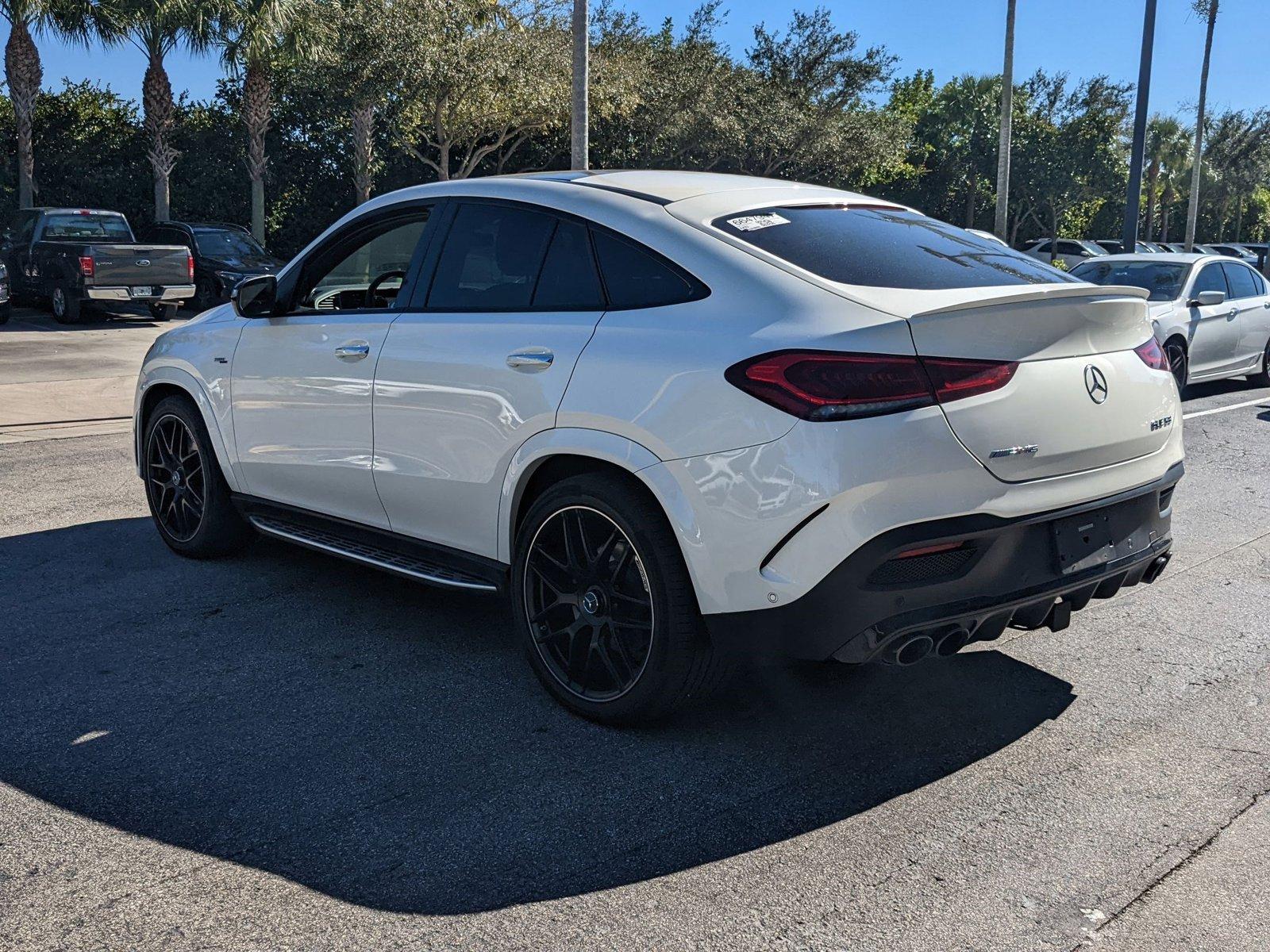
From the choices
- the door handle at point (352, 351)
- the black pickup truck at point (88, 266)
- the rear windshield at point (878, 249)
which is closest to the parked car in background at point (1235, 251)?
the black pickup truck at point (88, 266)

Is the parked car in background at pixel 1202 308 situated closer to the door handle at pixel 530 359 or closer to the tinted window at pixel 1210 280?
the tinted window at pixel 1210 280

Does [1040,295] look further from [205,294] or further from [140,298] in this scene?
[205,294]

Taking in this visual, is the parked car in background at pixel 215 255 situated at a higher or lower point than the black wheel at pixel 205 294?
higher

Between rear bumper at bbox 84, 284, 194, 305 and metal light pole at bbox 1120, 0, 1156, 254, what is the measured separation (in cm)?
1693

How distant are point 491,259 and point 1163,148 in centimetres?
6491

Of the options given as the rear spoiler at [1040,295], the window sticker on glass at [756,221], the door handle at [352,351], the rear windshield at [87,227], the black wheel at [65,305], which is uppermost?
the rear windshield at [87,227]

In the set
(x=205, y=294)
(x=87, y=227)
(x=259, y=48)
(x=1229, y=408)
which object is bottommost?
(x=1229, y=408)

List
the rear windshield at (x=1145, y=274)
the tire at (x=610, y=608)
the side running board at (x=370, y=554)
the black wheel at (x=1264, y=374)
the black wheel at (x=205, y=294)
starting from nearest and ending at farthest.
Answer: the tire at (x=610, y=608), the side running board at (x=370, y=554), the rear windshield at (x=1145, y=274), the black wheel at (x=1264, y=374), the black wheel at (x=205, y=294)

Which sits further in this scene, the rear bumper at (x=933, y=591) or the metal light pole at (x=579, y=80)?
the metal light pole at (x=579, y=80)

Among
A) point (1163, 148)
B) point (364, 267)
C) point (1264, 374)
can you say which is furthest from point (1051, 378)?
point (1163, 148)

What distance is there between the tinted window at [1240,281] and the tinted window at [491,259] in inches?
432

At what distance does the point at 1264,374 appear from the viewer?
14.2m

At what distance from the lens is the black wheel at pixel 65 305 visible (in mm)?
19500

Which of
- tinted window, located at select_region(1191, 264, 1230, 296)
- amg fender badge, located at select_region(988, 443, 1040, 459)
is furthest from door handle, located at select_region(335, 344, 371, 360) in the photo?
tinted window, located at select_region(1191, 264, 1230, 296)
